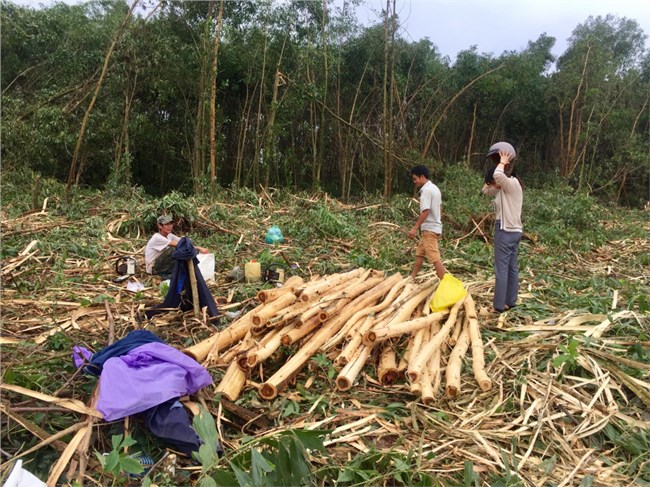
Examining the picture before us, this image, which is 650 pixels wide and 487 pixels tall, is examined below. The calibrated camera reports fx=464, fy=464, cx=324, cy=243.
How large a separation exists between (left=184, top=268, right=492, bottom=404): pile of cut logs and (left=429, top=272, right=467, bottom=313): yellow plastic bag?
0.21 ft

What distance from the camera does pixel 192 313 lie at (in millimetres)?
4254

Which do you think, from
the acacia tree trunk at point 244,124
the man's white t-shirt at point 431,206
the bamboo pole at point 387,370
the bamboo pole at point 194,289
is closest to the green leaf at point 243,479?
the bamboo pole at point 387,370

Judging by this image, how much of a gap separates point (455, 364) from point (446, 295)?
0.99 m

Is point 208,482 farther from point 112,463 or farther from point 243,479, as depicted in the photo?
point 112,463

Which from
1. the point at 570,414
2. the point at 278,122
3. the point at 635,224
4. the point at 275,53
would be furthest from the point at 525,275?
the point at 275,53

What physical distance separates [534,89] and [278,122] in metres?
11.3

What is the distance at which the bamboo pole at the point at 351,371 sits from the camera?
3014 mm

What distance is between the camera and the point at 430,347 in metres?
3.29

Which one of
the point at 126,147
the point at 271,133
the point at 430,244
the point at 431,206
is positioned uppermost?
the point at 271,133

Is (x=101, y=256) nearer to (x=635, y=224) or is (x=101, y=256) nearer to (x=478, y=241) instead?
(x=478, y=241)

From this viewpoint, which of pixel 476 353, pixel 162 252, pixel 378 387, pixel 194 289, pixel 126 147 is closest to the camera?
pixel 378 387

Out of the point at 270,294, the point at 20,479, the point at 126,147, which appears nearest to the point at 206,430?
the point at 20,479

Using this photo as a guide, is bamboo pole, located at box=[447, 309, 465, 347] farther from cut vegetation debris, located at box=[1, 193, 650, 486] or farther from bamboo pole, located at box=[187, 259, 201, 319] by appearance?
bamboo pole, located at box=[187, 259, 201, 319]

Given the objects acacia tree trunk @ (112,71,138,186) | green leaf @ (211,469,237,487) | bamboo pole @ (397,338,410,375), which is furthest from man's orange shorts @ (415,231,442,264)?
acacia tree trunk @ (112,71,138,186)
